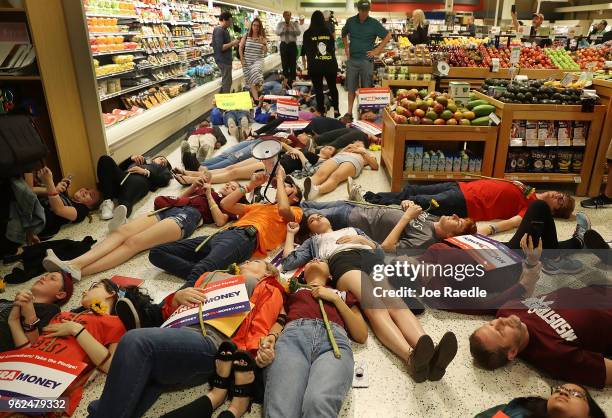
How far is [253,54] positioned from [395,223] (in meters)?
6.47

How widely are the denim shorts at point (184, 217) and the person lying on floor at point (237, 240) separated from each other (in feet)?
0.82

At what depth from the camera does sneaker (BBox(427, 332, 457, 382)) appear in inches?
74.7

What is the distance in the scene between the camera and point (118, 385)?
5.57 feet

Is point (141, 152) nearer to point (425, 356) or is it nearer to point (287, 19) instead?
point (425, 356)

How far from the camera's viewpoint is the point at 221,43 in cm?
806

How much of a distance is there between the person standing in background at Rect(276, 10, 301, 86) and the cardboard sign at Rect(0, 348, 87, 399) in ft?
29.7

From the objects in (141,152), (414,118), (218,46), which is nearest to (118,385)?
(414,118)

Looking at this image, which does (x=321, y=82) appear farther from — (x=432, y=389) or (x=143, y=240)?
(x=432, y=389)

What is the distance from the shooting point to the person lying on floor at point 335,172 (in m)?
4.29

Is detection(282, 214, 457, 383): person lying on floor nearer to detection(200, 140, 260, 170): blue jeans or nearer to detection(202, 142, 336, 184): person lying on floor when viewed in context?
detection(202, 142, 336, 184): person lying on floor

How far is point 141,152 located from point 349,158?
2640 mm

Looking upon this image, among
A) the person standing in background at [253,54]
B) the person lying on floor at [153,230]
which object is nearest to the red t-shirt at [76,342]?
the person lying on floor at [153,230]

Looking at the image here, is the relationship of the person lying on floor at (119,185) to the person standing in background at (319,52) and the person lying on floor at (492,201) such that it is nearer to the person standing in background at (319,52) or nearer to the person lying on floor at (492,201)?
the person lying on floor at (492,201)

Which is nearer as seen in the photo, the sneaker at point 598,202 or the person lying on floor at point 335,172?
the sneaker at point 598,202
